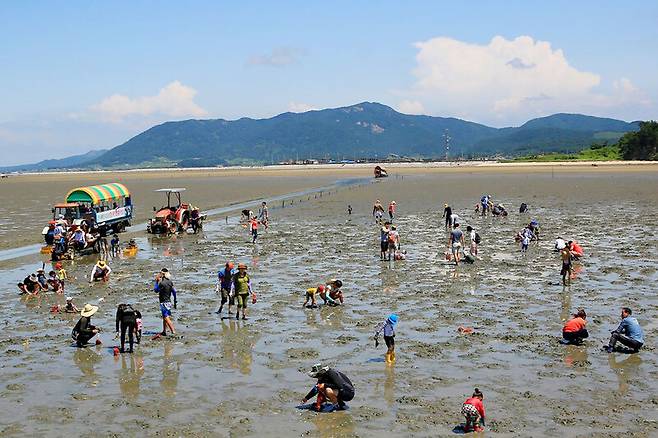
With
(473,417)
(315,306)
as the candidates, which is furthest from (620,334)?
(315,306)

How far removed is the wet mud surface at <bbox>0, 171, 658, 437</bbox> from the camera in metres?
11.8

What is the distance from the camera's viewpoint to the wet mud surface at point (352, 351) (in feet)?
38.8

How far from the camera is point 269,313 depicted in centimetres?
1942

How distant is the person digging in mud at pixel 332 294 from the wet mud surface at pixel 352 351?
46 cm

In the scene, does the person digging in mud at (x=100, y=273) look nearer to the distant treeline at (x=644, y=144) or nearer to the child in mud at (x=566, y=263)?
the child in mud at (x=566, y=263)

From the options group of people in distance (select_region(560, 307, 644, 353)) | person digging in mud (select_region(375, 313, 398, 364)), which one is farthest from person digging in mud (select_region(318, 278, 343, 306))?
group of people in distance (select_region(560, 307, 644, 353))

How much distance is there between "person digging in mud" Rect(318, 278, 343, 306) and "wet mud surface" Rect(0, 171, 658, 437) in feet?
1.50

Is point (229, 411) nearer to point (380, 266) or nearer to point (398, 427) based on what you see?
point (398, 427)

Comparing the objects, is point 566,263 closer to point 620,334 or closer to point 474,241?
point 474,241

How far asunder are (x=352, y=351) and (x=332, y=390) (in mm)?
3500

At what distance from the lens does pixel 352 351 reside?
15.6 metres

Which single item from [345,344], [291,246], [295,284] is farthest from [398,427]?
[291,246]

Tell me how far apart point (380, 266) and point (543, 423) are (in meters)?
15.3

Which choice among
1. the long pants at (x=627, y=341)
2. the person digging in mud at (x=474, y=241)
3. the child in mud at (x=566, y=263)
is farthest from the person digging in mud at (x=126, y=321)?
the person digging in mud at (x=474, y=241)
